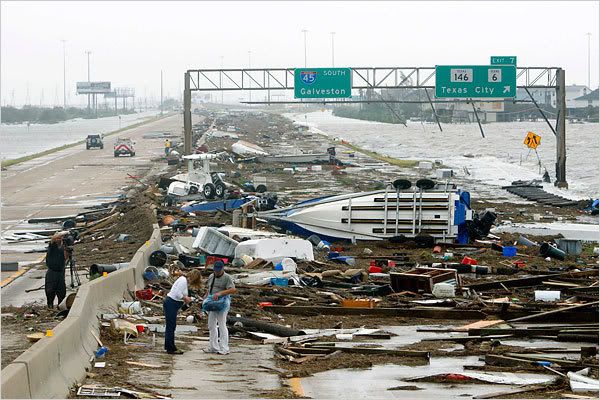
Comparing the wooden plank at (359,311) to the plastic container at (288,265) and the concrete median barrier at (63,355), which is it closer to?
the concrete median barrier at (63,355)

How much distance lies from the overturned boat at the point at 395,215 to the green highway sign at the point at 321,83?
2399 cm

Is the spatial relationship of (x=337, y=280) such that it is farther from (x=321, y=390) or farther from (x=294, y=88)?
(x=294, y=88)

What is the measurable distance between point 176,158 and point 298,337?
188ft

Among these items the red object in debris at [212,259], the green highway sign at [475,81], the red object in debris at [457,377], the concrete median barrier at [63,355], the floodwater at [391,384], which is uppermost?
the green highway sign at [475,81]

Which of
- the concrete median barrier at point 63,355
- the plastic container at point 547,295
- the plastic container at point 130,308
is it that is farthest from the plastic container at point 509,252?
the concrete median barrier at point 63,355

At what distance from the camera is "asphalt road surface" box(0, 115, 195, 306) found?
2830 cm

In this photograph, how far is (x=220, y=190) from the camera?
41500 mm

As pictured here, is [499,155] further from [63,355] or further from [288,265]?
[63,355]

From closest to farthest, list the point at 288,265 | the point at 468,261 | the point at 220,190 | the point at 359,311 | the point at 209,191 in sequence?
the point at 359,311, the point at 288,265, the point at 468,261, the point at 220,190, the point at 209,191

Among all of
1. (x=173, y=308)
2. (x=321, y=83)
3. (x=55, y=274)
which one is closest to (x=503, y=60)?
(x=321, y=83)

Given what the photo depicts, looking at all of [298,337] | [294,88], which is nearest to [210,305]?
[298,337]

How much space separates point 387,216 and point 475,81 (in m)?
24.8

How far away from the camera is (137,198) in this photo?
45.6 metres

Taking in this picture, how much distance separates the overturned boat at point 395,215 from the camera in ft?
99.5
